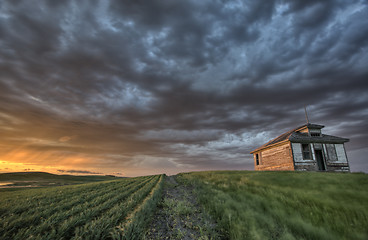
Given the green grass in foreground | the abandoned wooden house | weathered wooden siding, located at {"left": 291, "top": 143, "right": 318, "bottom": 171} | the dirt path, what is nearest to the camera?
the green grass in foreground

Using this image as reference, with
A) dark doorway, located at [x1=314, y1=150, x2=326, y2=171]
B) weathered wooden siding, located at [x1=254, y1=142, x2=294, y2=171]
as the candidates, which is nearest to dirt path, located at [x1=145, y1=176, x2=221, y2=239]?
weathered wooden siding, located at [x1=254, y1=142, x2=294, y2=171]

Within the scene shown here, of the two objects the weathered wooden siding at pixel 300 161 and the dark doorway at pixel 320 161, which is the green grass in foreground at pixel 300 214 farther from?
the dark doorway at pixel 320 161

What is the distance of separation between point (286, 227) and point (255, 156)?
25566 millimetres

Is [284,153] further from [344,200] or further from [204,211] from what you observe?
[204,211]

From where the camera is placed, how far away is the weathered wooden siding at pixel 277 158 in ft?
69.5

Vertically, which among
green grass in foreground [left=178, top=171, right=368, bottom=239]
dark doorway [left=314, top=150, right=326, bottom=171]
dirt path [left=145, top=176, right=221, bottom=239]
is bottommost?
dirt path [left=145, top=176, right=221, bottom=239]

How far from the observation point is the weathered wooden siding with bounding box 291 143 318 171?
67.1ft

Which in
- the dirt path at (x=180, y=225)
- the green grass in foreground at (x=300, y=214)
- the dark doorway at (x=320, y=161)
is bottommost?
the dirt path at (x=180, y=225)

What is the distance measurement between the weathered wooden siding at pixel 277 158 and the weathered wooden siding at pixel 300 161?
0.60 meters

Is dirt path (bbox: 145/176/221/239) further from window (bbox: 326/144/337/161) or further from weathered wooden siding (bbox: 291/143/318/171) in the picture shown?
window (bbox: 326/144/337/161)

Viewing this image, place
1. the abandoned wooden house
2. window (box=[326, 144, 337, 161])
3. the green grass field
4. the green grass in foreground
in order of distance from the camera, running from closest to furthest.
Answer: the green grass field, the green grass in foreground, the abandoned wooden house, window (box=[326, 144, 337, 161])

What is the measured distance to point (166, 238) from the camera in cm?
513

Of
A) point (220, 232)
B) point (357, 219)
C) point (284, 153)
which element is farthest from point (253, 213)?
point (284, 153)

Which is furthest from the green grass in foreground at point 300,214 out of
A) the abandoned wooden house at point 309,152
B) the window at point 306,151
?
the window at point 306,151
